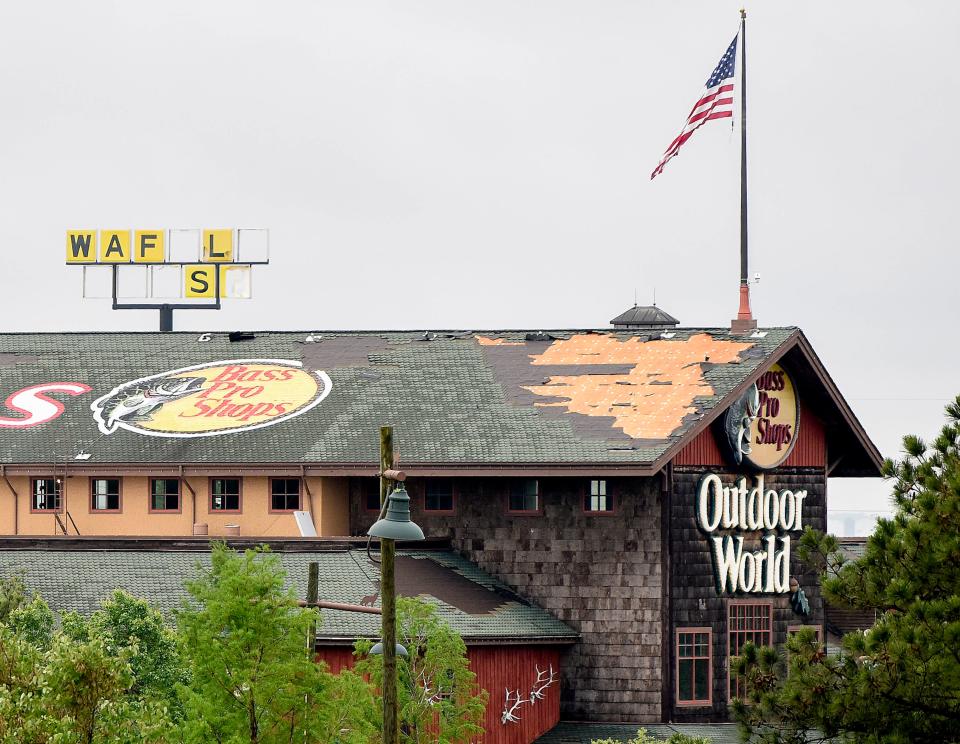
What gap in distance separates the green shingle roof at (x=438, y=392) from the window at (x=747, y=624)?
17.6ft

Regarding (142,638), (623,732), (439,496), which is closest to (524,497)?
(439,496)

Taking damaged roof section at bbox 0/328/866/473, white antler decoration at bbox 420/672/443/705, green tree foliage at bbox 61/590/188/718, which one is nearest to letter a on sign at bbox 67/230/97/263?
damaged roof section at bbox 0/328/866/473

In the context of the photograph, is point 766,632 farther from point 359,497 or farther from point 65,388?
point 65,388

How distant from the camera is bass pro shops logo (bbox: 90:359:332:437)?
2183 inches

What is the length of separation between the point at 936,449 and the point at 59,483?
28407 millimetres

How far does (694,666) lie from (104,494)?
1612 centimetres

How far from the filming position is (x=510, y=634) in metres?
48.7

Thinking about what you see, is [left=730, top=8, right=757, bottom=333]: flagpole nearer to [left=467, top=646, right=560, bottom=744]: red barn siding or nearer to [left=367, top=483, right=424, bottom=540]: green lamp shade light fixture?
[left=467, top=646, right=560, bottom=744]: red barn siding

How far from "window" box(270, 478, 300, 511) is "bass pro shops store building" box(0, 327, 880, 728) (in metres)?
→ 0.06

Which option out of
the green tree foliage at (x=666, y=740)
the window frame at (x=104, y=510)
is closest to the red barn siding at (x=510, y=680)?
the green tree foliage at (x=666, y=740)

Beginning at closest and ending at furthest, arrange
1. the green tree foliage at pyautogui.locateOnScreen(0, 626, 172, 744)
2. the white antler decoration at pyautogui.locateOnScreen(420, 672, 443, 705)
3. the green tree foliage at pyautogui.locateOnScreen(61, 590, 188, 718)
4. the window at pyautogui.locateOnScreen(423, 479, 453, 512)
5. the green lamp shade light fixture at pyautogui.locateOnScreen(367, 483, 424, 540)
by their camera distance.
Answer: the green lamp shade light fixture at pyautogui.locateOnScreen(367, 483, 424, 540)
the green tree foliage at pyautogui.locateOnScreen(0, 626, 172, 744)
the green tree foliage at pyautogui.locateOnScreen(61, 590, 188, 718)
the white antler decoration at pyautogui.locateOnScreen(420, 672, 443, 705)
the window at pyautogui.locateOnScreen(423, 479, 453, 512)

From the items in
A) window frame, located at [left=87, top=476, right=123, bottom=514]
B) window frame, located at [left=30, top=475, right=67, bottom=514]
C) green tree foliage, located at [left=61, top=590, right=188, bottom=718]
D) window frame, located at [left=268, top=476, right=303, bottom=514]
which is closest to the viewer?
green tree foliage, located at [left=61, top=590, right=188, bottom=718]

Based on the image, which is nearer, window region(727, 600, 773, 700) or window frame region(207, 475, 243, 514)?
window region(727, 600, 773, 700)

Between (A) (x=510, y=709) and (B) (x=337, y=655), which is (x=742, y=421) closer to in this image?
(A) (x=510, y=709)
